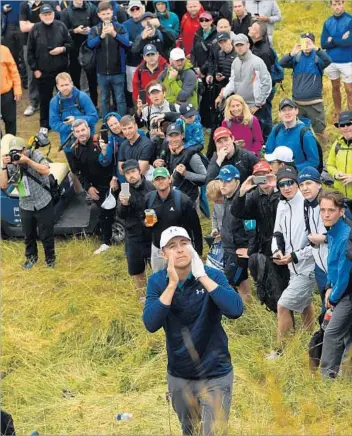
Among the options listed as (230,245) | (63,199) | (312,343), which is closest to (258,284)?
(230,245)

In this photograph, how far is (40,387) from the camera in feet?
28.3

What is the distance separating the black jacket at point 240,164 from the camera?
9383mm

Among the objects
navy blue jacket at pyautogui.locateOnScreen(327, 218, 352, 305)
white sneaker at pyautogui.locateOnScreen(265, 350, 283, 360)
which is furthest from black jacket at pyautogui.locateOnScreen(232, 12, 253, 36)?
navy blue jacket at pyautogui.locateOnScreen(327, 218, 352, 305)

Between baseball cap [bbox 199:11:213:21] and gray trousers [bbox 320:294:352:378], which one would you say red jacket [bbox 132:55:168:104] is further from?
gray trousers [bbox 320:294:352:378]

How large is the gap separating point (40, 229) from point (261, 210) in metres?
3.41

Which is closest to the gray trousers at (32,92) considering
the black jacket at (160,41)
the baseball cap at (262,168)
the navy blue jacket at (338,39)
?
the black jacket at (160,41)

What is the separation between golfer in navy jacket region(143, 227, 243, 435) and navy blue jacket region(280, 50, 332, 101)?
5.93m

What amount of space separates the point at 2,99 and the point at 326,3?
747cm

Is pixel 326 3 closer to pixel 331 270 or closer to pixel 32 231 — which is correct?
pixel 32 231

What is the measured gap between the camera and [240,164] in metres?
Answer: 9.40

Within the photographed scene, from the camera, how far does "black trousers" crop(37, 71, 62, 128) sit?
550 inches

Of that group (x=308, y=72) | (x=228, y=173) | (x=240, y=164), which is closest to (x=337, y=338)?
(x=228, y=173)

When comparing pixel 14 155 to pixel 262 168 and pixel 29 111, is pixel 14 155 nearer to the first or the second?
pixel 262 168

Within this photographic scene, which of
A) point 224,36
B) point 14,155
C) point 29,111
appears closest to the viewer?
point 14,155
